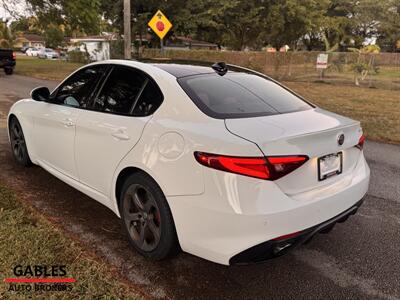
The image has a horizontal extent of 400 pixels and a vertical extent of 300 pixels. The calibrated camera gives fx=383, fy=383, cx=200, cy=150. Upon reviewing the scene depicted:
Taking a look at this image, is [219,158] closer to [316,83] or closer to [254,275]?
[254,275]

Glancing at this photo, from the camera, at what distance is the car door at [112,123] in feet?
9.91

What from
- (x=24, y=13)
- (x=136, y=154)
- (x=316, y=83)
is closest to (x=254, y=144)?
(x=136, y=154)

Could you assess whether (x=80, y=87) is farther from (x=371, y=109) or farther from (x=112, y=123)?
(x=371, y=109)

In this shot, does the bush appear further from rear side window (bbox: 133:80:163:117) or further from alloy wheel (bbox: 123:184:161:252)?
alloy wheel (bbox: 123:184:161:252)

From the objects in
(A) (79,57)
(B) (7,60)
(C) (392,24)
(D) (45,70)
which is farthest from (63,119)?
(C) (392,24)

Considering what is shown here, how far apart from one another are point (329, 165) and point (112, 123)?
1.75 metres

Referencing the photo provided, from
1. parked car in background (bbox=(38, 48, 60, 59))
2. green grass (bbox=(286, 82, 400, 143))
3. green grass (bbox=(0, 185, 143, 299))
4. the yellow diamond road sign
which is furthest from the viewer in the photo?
parked car in background (bbox=(38, 48, 60, 59))

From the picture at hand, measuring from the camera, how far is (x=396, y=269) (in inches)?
121

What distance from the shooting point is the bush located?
38231 millimetres

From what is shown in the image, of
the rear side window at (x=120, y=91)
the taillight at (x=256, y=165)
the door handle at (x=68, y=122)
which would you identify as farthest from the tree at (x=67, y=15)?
the taillight at (x=256, y=165)

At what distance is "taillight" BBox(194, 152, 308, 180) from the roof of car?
1.06 metres

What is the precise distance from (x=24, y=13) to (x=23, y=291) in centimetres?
2293

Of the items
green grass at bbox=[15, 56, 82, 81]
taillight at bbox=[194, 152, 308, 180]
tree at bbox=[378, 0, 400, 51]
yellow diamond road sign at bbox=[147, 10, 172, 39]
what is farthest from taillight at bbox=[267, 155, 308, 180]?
tree at bbox=[378, 0, 400, 51]

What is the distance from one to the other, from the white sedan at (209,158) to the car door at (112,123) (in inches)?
0.4
